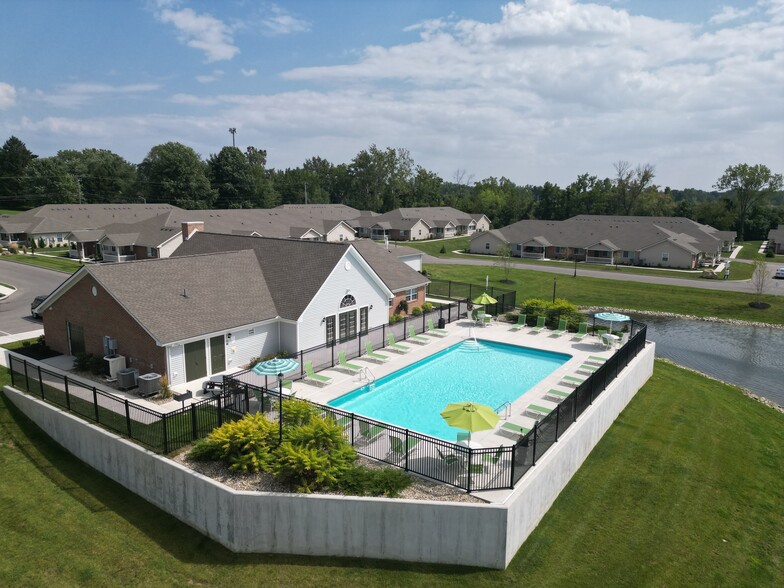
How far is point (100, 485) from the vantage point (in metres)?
16.5

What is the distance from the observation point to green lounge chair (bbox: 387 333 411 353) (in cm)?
2795

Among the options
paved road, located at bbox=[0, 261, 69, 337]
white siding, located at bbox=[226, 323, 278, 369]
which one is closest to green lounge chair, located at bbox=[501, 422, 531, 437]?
white siding, located at bbox=[226, 323, 278, 369]

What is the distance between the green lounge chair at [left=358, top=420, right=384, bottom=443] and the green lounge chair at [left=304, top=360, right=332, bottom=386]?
640 centimetres

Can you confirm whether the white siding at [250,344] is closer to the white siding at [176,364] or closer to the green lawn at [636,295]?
the white siding at [176,364]

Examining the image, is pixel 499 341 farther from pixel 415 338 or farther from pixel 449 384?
pixel 449 384

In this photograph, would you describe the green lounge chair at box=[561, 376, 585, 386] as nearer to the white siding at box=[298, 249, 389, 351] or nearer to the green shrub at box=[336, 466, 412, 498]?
the white siding at box=[298, 249, 389, 351]

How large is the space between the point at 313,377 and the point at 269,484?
361 inches

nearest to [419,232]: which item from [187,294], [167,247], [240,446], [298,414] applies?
[167,247]

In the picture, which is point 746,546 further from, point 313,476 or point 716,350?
point 716,350

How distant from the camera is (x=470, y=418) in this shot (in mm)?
15438

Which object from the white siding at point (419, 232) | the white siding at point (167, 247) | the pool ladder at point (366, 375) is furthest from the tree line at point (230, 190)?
the pool ladder at point (366, 375)

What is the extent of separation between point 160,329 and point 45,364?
7393 millimetres

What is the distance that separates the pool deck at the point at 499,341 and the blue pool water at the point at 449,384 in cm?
44

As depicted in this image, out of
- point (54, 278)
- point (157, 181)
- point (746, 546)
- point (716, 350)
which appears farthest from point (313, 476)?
point (157, 181)
